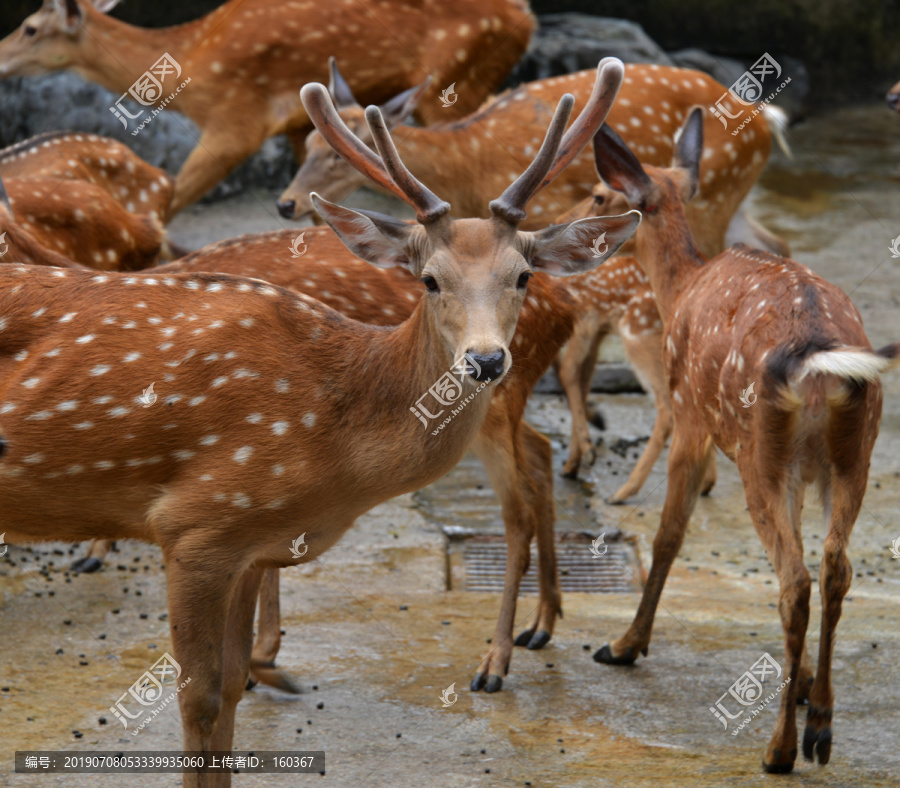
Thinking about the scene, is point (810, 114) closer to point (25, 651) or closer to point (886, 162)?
point (886, 162)

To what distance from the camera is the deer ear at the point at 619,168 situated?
195 inches

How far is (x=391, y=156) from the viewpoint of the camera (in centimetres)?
337

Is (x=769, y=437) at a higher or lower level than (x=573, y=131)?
lower

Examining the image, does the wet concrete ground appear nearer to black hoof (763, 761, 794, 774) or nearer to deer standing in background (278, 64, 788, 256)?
black hoof (763, 761, 794, 774)

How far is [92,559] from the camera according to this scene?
5.26 meters

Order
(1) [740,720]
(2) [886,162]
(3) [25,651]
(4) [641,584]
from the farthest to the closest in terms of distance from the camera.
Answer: (2) [886,162]
(4) [641,584]
(3) [25,651]
(1) [740,720]

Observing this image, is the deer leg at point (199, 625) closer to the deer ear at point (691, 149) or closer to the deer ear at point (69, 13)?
the deer ear at point (691, 149)

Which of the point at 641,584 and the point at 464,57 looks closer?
the point at 641,584

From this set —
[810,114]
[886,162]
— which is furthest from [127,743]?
[810,114]

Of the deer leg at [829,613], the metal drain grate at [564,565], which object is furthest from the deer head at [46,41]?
the deer leg at [829,613]

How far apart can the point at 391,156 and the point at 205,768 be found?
171cm

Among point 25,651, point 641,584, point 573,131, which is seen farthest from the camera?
point 641,584

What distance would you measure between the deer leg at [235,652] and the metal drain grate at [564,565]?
1777 millimetres

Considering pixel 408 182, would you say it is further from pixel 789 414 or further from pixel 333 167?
pixel 333 167
